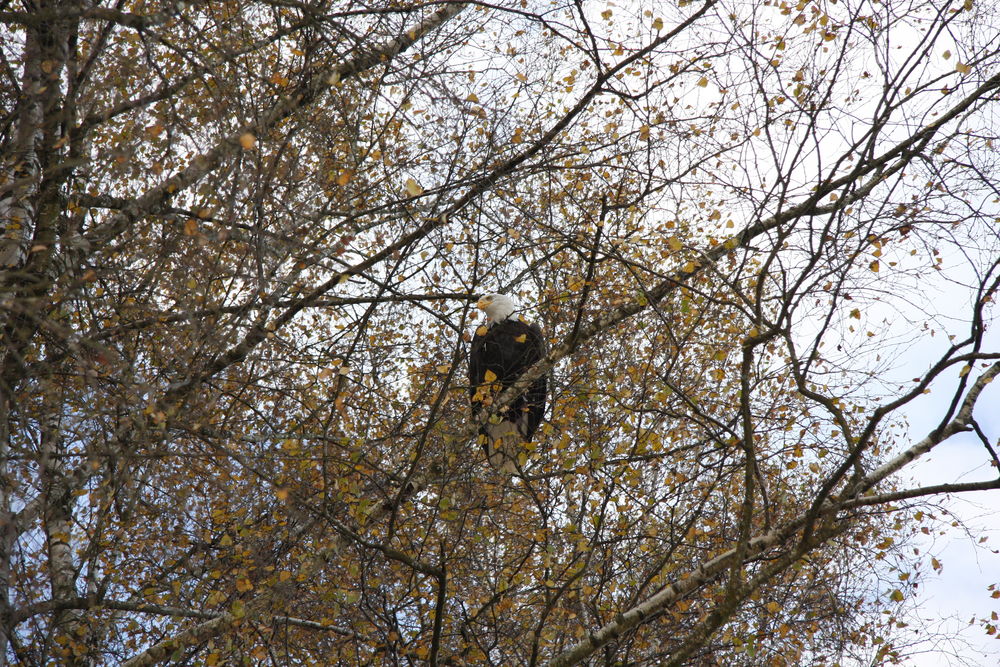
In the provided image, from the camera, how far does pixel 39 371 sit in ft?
11.0

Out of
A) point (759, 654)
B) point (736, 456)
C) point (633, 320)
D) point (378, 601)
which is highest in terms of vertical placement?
point (633, 320)

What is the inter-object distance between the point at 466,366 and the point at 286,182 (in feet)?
7.56

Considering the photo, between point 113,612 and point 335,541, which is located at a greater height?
point 113,612

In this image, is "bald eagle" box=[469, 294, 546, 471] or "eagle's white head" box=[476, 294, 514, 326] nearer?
"eagle's white head" box=[476, 294, 514, 326]

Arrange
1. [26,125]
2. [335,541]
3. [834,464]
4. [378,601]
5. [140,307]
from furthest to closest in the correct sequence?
[834,464] → [378,601] → [335,541] → [26,125] → [140,307]

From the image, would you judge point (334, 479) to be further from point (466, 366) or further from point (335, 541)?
point (466, 366)

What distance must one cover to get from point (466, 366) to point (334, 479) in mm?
1710

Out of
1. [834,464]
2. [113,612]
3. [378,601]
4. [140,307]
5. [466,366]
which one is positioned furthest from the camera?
[466,366]

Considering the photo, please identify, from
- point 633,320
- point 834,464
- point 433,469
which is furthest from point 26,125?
point 834,464

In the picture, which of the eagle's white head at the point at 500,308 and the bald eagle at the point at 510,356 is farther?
the bald eagle at the point at 510,356

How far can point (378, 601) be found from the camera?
4.27 metres

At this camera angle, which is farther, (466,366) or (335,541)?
(466,366)

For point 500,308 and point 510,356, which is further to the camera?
point 510,356

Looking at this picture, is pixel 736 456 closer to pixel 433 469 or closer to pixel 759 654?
pixel 759 654
